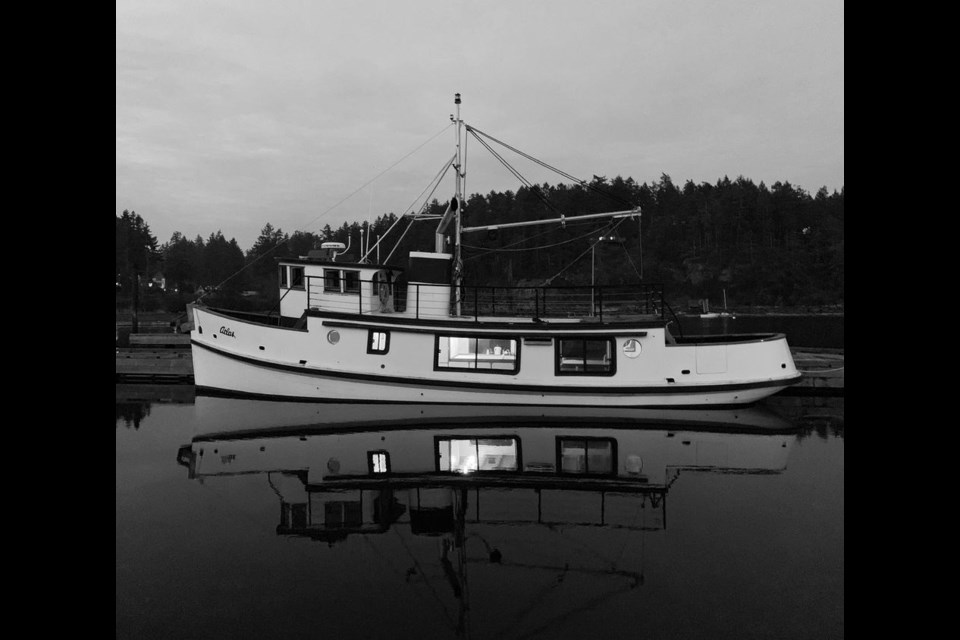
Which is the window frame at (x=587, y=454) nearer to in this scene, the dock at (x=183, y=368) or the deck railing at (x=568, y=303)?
the deck railing at (x=568, y=303)

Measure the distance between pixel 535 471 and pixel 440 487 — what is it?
172 centimetres

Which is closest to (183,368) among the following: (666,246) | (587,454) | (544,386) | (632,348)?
(544,386)

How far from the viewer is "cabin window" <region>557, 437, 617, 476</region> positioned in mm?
8492

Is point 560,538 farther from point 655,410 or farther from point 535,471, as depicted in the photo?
point 655,410

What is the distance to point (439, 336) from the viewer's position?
Result: 13.1m

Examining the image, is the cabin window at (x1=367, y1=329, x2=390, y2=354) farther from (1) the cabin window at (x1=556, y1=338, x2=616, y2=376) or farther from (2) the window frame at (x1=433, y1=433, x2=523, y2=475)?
(1) the cabin window at (x1=556, y1=338, x2=616, y2=376)

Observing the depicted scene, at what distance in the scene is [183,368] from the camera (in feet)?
59.2

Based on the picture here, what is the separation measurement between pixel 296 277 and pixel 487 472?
379 inches

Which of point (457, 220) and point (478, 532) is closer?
point (478, 532)

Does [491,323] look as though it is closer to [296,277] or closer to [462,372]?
[462,372]

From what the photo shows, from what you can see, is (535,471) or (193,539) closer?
(193,539)

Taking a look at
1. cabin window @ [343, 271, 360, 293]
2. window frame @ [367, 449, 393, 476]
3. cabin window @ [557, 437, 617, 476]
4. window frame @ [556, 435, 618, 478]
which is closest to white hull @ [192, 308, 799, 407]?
cabin window @ [343, 271, 360, 293]
